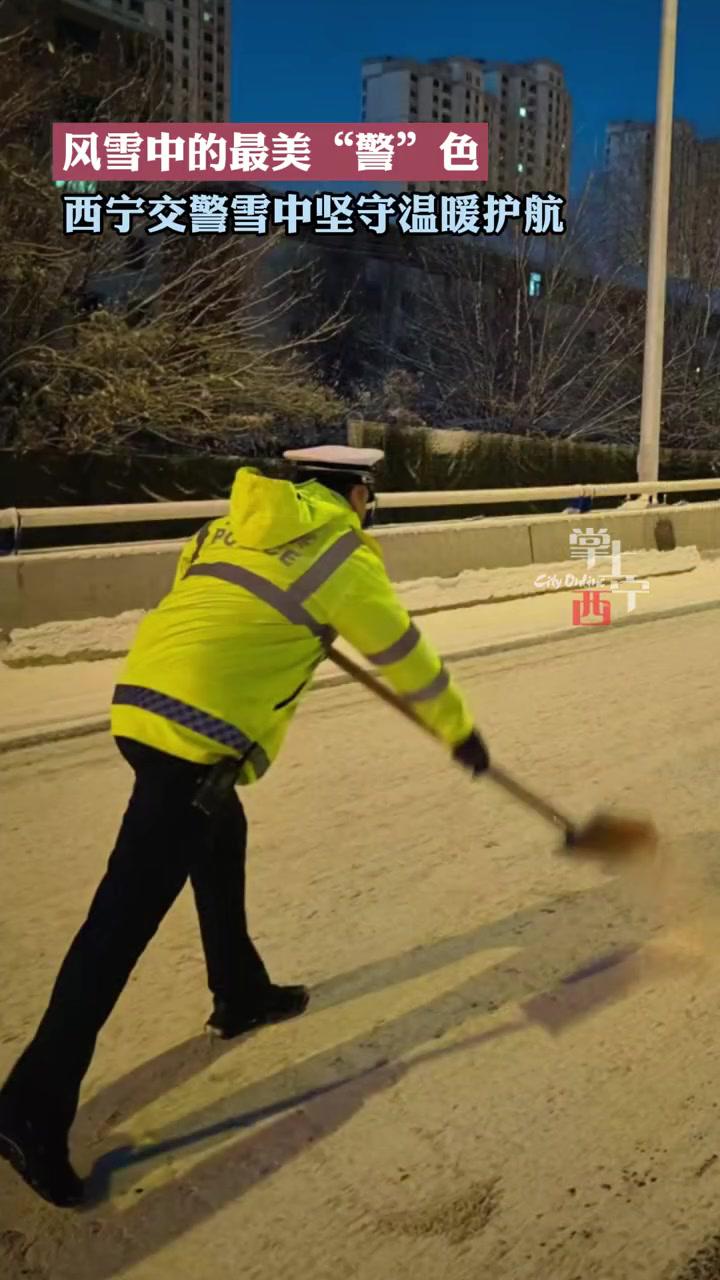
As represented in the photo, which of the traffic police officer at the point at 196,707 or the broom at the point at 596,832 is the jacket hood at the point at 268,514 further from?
the broom at the point at 596,832

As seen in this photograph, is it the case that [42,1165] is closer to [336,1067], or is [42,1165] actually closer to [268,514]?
[336,1067]

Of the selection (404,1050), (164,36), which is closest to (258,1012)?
(404,1050)

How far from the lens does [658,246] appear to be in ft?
50.3

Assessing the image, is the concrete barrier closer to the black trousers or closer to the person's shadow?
the person's shadow

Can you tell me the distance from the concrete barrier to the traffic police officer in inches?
216

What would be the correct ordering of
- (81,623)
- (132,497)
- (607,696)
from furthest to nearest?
(132,497), (81,623), (607,696)

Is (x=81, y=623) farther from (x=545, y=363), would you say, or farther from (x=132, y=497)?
(x=545, y=363)

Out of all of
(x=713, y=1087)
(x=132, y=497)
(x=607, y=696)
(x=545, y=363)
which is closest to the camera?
(x=713, y=1087)

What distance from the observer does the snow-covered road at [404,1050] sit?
2.73 meters

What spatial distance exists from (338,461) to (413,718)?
2.36ft

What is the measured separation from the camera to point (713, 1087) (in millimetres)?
3301

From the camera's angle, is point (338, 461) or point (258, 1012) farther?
point (258, 1012)

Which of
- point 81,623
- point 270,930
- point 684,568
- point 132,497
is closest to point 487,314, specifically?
point 132,497

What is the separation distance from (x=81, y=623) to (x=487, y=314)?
18.4 m
